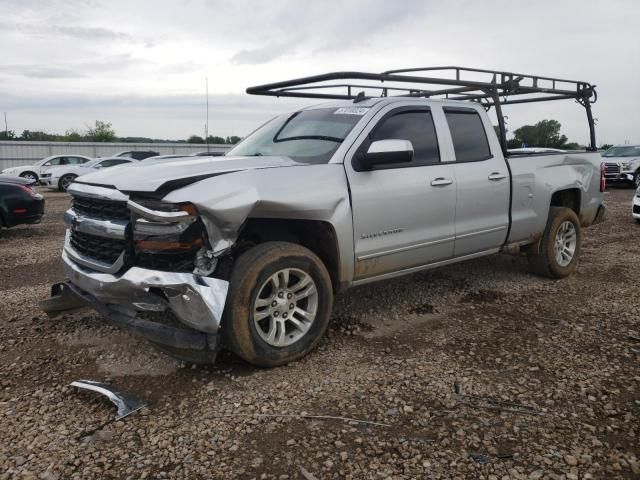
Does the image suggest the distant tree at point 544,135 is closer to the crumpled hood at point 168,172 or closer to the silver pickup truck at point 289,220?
the silver pickup truck at point 289,220

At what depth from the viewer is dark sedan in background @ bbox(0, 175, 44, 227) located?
8.77m

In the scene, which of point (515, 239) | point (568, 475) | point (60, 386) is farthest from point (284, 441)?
point (515, 239)

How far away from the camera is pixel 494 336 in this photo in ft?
14.2

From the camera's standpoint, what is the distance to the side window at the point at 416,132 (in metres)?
4.41

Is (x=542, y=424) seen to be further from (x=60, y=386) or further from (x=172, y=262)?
(x=60, y=386)

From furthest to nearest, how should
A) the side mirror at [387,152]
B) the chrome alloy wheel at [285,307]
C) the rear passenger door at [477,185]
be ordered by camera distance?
the rear passenger door at [477,185] < the side mirror at [387,152] < the chrome alloy wheel at [285,307]

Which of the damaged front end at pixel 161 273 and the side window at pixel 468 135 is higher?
the side window at pixel 468 135

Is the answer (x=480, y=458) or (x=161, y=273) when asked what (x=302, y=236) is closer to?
(x=161, y=273)

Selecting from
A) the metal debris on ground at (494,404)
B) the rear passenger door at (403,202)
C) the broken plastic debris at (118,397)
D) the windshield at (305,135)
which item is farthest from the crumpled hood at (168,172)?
the metal debris on ground at (494,404)

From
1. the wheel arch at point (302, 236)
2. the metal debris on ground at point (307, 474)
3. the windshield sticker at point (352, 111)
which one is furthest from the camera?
the windshield sticker at point (352, 111)

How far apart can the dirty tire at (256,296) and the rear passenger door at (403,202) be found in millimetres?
459

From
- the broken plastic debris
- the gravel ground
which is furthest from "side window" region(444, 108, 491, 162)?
the broken plastic debris

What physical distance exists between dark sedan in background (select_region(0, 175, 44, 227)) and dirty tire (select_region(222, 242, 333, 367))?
22.9ft

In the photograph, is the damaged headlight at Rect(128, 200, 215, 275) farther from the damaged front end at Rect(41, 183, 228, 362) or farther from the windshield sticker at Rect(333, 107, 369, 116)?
the windshield sticker at Rect(333, 107, 369, 116)
